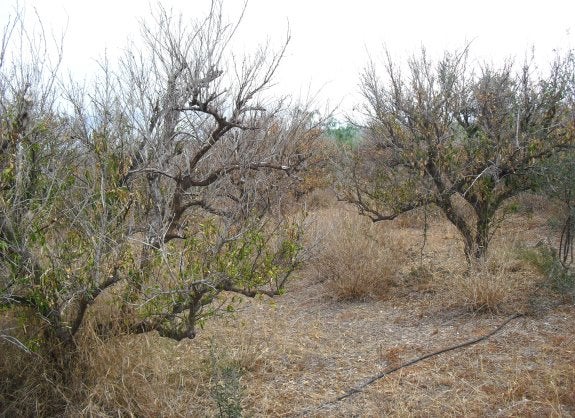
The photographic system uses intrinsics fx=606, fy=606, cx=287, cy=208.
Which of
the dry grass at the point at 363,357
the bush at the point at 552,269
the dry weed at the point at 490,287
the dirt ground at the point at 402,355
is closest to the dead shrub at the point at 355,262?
the dry grass at the point at 363,357

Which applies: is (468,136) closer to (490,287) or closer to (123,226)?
(490,287)

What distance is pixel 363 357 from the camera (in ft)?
17.1

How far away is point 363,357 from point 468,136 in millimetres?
3154

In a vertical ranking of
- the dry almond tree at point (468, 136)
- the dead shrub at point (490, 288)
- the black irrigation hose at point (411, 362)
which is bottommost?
the black irrigation hose at point (411, 362)

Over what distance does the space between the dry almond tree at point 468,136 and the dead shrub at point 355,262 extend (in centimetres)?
52

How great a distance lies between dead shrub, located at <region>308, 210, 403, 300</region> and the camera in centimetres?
698

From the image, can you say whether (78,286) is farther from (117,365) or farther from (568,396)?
(568,396)

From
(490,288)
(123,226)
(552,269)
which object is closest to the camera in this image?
(123,226)

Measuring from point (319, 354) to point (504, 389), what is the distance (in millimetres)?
1652

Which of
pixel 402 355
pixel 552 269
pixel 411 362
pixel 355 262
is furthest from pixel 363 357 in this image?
pixel 552 269

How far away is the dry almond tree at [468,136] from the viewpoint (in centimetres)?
642

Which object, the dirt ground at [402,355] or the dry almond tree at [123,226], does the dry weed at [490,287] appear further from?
the dry almond tree at [123,226]

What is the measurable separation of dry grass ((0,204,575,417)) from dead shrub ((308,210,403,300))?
1.2 inches

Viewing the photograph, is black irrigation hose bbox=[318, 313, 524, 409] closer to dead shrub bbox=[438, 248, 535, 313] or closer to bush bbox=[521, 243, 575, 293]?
dead shrub bbox=[438, 248, 535, 313]
